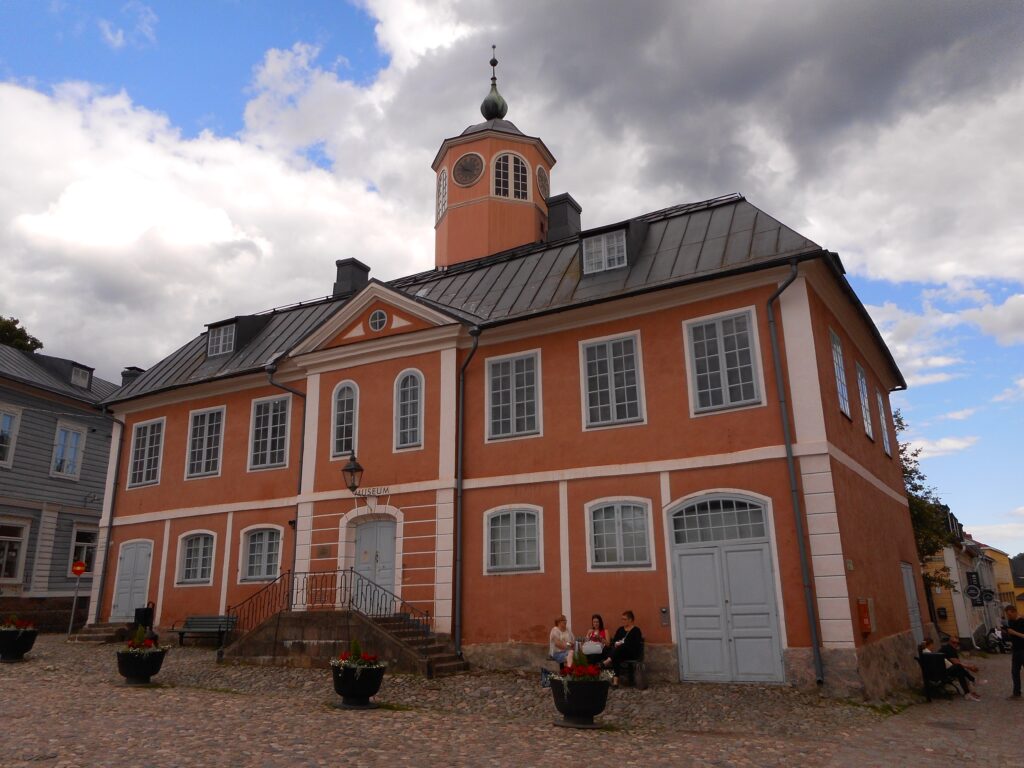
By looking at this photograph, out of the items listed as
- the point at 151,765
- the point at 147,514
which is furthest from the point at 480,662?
the point at 147,514

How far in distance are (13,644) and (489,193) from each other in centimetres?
1641

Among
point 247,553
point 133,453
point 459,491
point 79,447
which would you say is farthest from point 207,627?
point 79,447

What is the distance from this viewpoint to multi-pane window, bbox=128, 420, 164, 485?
20656 mm

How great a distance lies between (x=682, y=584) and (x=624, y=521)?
149 cm

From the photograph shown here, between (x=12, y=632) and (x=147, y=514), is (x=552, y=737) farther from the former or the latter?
(x=147, y=514)

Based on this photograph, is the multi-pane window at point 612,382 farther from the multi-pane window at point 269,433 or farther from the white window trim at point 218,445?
the white window trim at point 218,445

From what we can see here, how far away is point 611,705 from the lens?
10.9 m

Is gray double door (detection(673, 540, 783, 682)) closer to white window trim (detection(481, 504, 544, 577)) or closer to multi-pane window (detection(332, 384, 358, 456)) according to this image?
white window trim (detection(481, 504, 544, 577))

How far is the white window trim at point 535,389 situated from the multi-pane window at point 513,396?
0.02 metres

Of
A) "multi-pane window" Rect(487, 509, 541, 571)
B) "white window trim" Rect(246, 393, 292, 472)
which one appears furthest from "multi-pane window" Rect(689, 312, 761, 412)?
"white window trim" Rect(246, 393, 292, 472)

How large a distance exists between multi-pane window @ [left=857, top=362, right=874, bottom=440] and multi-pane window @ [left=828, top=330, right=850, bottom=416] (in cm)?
142

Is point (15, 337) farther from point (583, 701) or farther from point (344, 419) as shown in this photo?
point (583, 701)

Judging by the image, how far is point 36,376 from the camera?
25.8 m

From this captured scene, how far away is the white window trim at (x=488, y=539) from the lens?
14.4m
